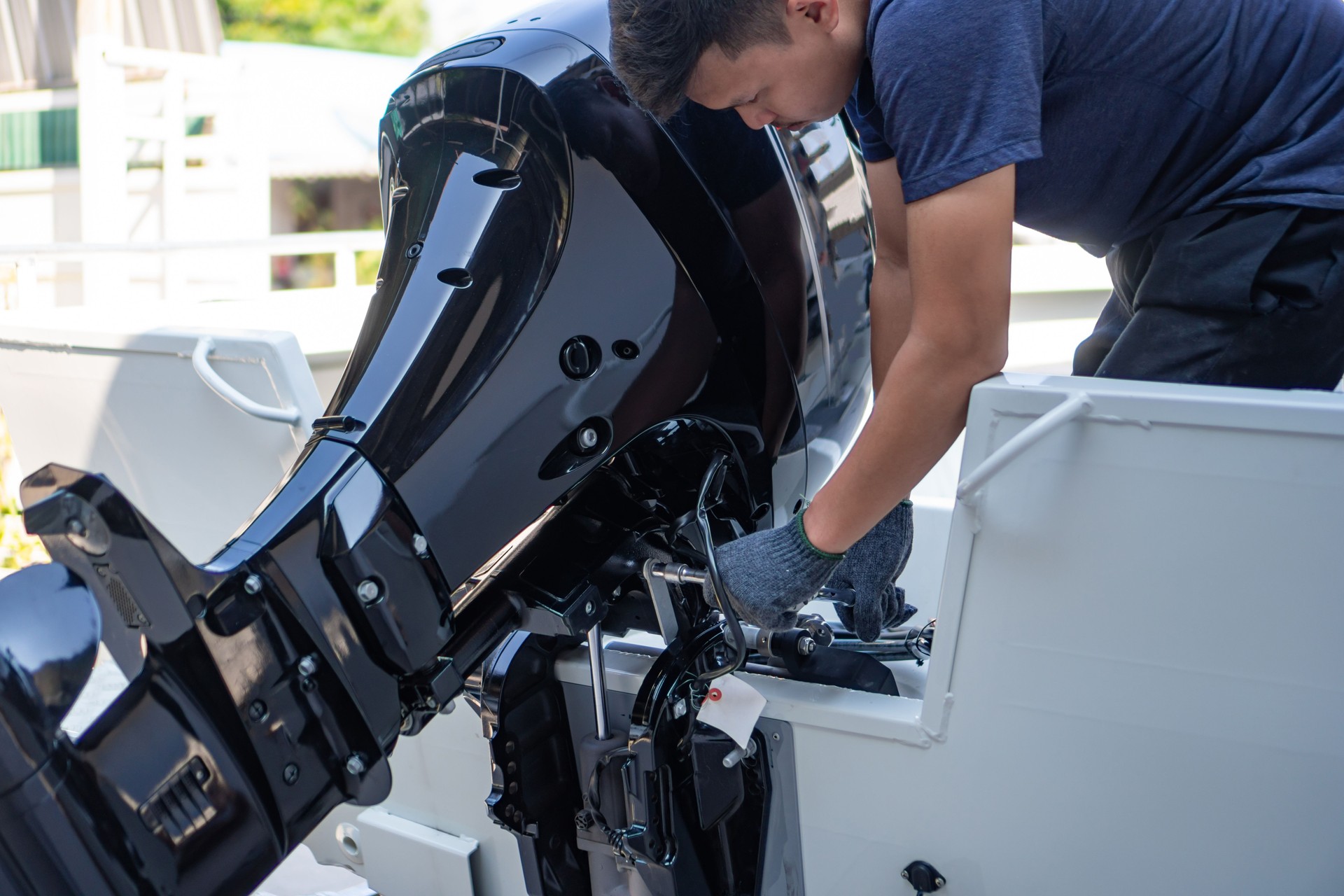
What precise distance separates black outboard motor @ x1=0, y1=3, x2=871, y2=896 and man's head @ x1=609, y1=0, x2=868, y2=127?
12 centimetres

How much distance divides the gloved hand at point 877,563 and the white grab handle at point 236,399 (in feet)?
2.42

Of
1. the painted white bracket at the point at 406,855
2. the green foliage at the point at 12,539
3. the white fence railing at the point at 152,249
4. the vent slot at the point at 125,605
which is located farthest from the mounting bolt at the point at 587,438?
the green foliage at the point at 12,539

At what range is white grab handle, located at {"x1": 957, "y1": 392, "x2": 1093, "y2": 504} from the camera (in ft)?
3.19

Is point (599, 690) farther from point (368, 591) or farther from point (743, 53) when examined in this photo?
point (743, 53)

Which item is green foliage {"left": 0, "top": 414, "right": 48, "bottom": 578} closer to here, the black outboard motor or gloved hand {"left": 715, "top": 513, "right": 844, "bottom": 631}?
the black outboard motor

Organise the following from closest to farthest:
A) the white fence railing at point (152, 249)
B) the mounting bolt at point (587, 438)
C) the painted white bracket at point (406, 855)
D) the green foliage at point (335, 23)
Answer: the mounting bolt at point (587, 438)
the painted white bracket at point (406, 855)
the white fence railing at point (152, 249)
the green foliage at point (335, 23)

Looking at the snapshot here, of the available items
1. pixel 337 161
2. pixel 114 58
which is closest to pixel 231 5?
pixel 337 161

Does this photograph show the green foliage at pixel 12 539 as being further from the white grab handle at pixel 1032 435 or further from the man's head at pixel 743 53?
the white grab handle at pixel 1032 435

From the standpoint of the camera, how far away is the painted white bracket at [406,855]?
1.57m

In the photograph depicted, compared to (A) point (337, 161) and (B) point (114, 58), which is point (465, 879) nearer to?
(B) point (114, 58)

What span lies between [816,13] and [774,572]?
545mm

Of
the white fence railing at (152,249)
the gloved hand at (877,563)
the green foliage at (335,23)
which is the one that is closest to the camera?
the gloved hand at (877,563)

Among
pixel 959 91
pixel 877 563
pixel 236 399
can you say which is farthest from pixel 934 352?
pixel 236 399

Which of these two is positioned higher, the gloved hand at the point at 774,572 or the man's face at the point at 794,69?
the man's face at the point at 794,69
